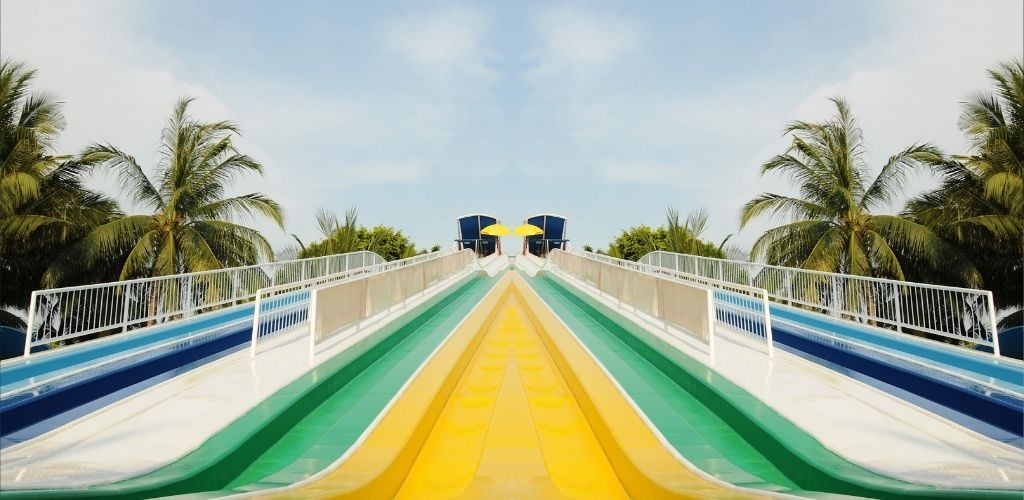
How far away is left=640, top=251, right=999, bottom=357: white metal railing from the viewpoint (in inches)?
328

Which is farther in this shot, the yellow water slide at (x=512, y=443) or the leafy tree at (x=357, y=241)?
the leafy tree at (x=357, y=241)

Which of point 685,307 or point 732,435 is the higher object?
point 685,307

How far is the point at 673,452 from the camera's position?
3.90 meters

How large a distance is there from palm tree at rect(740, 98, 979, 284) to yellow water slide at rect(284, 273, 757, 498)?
51.5 feet

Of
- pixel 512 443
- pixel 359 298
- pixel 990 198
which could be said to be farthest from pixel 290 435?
pixel 990 198

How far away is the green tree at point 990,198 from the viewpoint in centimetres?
1667

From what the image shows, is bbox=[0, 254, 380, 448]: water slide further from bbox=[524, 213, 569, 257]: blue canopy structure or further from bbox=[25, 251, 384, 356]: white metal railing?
bbox=[524, 213, 569, 257]: blue canopy structure

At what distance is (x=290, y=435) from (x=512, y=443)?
2100 mm

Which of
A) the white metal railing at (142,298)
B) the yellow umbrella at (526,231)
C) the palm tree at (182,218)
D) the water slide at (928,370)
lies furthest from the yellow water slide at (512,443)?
the yellow umbrella at (526,231)

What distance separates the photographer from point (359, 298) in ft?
29.9

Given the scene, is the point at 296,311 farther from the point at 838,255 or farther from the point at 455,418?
the point at 838,255

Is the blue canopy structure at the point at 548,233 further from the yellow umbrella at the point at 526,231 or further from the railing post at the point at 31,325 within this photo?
the railing post at the point at 31,325

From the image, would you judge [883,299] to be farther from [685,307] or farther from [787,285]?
[685,307]

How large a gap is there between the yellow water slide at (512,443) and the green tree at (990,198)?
716 inches
